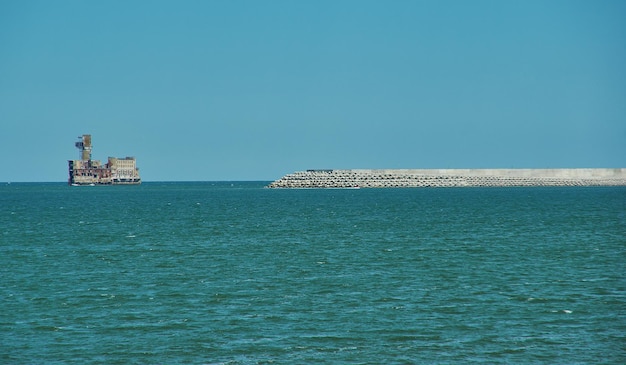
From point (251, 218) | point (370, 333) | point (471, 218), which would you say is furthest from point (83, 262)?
point (471, 218)

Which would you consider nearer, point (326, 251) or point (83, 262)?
point (83, 262)

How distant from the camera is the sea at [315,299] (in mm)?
23375

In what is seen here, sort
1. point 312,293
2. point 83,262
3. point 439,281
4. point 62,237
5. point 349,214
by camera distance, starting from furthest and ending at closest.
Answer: point 349,214, point 62,237, point 83,262, point 439,281, point 312,293

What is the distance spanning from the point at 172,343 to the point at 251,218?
5738 cm

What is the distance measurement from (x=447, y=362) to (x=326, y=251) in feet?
85.8

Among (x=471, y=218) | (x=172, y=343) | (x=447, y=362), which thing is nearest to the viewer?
(x=447, y=362)

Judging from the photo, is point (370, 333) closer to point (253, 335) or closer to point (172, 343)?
point (253, 335)

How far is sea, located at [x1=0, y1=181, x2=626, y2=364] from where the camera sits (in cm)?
2338

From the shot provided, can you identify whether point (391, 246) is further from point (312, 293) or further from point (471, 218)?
point (471, 218)

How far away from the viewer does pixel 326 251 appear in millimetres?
48031

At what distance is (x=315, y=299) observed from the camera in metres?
31.0

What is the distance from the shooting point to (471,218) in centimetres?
7800

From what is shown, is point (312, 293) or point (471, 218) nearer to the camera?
point (312, 293)

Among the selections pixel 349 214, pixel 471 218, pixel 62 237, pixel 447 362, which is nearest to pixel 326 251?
pixel 62 237
